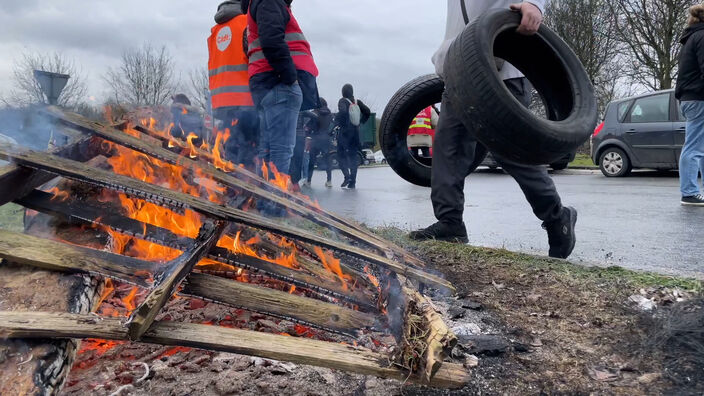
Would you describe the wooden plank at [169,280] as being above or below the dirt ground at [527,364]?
above

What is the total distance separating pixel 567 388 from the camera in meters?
1.63

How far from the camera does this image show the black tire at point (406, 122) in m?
4.23

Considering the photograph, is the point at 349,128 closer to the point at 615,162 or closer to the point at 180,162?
the point at 615,162

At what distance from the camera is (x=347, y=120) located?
446 inches

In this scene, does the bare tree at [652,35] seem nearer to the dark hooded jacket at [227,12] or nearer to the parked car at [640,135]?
the parked car at [640,135]

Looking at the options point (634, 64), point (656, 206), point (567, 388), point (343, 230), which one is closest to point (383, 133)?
point (343, 230)

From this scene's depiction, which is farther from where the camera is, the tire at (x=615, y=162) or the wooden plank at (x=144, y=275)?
the tire at (x=615, y=162)

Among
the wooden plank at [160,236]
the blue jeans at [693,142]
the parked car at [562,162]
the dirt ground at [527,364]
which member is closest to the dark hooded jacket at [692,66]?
the blue jeans at [693,142]

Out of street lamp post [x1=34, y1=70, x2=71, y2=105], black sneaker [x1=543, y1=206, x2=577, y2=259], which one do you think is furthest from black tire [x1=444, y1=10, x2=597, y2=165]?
street lamp post [x1=34, y1=70, x2=71, y2=105]

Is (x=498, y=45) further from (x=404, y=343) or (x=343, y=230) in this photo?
(x=404, y=343)

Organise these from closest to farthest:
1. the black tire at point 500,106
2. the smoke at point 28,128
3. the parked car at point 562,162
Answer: the smoke at point 28,128 < the black tire at point 500,106 < the parked car at point 562,162

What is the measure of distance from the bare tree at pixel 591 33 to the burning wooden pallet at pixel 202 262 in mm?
26147

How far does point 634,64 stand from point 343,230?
83.7 ft

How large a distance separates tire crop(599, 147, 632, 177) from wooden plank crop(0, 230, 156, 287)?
1261 cm
